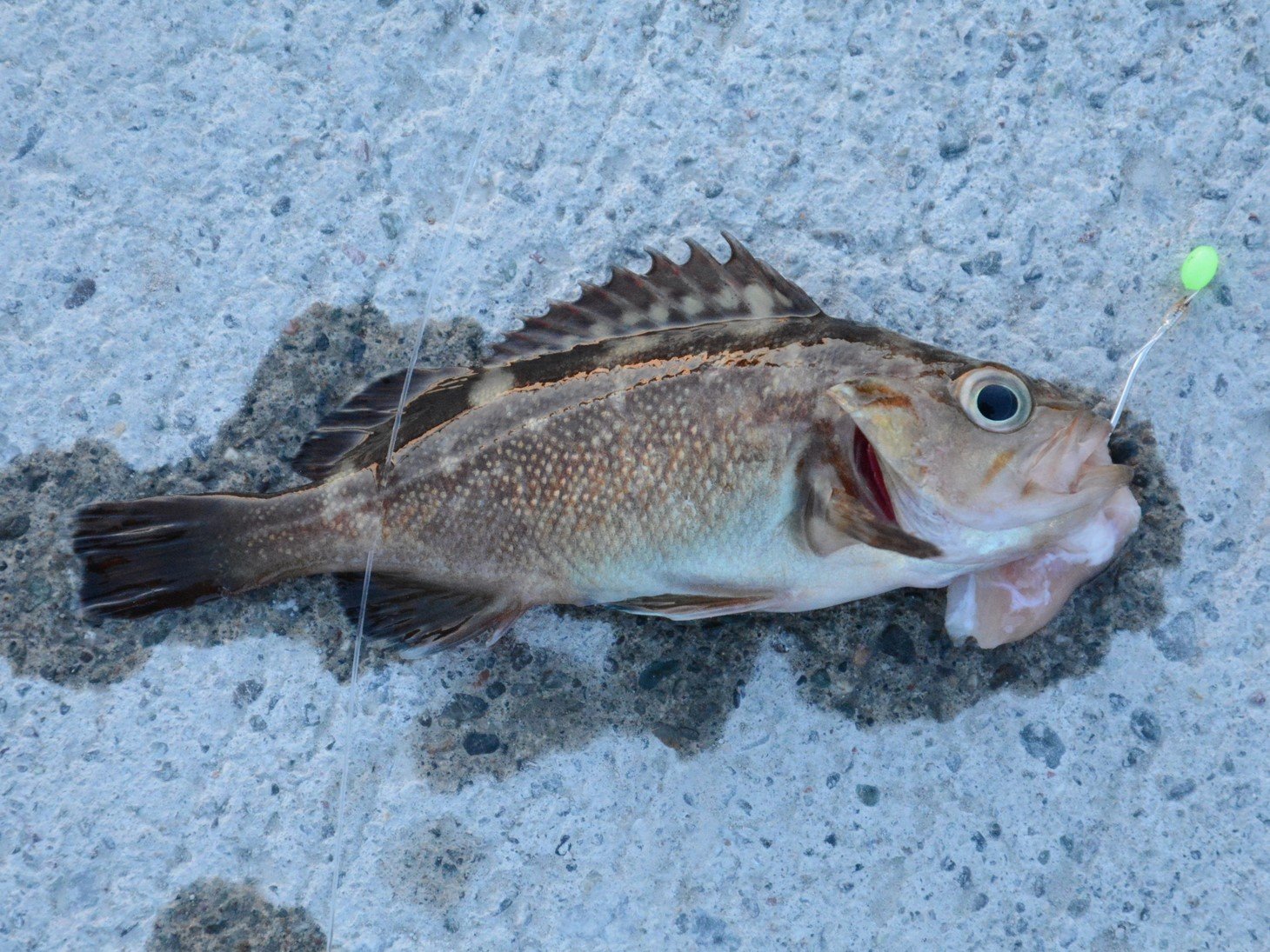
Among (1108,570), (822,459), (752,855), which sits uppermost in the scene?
(822,459)

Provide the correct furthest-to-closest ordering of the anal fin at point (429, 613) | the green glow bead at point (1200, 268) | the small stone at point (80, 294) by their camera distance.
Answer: the small stone at point (80, 294)
the green glow bead at point (1200, 268)
the anal fin at point (429, 613)

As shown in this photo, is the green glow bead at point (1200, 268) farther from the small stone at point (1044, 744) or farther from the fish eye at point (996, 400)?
the small stone at point (1044, 744)

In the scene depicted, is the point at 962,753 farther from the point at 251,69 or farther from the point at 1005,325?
the point at 251,69

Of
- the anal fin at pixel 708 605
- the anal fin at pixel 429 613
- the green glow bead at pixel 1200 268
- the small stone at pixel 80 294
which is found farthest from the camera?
the small stone at pixel 80 294

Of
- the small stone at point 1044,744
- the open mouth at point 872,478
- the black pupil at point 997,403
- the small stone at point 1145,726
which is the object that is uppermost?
the black pupil at point 997,403

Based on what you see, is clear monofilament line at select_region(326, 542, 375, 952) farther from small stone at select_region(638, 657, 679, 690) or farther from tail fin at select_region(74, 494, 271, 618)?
small stone at select_region(638, 657, 679, 690)

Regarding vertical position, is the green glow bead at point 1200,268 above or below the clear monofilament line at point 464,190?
above

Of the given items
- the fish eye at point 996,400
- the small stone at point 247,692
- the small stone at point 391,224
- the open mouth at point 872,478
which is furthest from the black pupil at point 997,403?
the small stone at point 247,692

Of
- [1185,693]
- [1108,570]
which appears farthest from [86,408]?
[1185,693]
